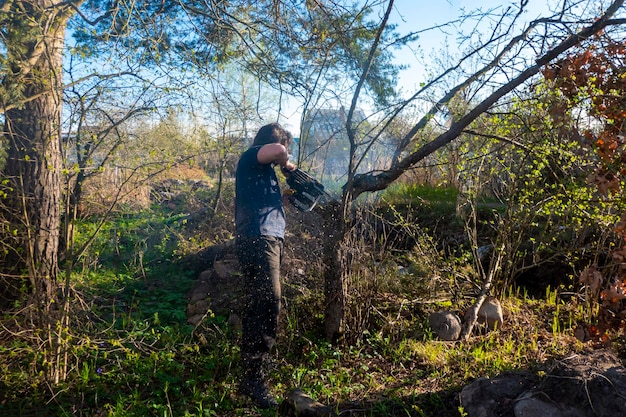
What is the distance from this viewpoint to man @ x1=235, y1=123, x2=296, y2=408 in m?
3.35

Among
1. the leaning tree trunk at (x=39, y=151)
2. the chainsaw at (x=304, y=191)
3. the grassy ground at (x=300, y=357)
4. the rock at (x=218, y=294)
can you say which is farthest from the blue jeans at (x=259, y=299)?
the leaning tree trunk at (x=39, y=151)

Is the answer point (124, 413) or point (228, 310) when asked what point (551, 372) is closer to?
point (124, 413)

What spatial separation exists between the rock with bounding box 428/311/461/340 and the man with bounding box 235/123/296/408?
1585mm

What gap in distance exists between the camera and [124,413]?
3.04m

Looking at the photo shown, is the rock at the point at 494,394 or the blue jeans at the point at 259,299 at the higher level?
the blue jeans at the point at 259,299

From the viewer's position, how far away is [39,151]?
337 cm

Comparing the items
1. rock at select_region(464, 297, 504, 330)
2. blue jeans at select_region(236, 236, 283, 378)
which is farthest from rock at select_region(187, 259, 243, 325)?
rock at select_region(464, 297, 504, 330)

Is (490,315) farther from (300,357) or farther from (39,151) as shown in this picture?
(39,151)

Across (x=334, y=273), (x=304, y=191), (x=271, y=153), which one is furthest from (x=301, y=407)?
(x=271, y=153)

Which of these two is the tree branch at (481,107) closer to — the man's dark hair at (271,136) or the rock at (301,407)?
the man's dark hair at (271,136)

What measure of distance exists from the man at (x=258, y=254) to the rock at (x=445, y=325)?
158 cm

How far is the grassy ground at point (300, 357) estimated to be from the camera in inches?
126

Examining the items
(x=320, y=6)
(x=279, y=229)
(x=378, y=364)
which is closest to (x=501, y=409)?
(x=378, y=364)

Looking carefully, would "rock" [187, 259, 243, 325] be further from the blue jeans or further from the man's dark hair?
the man's dark hair
